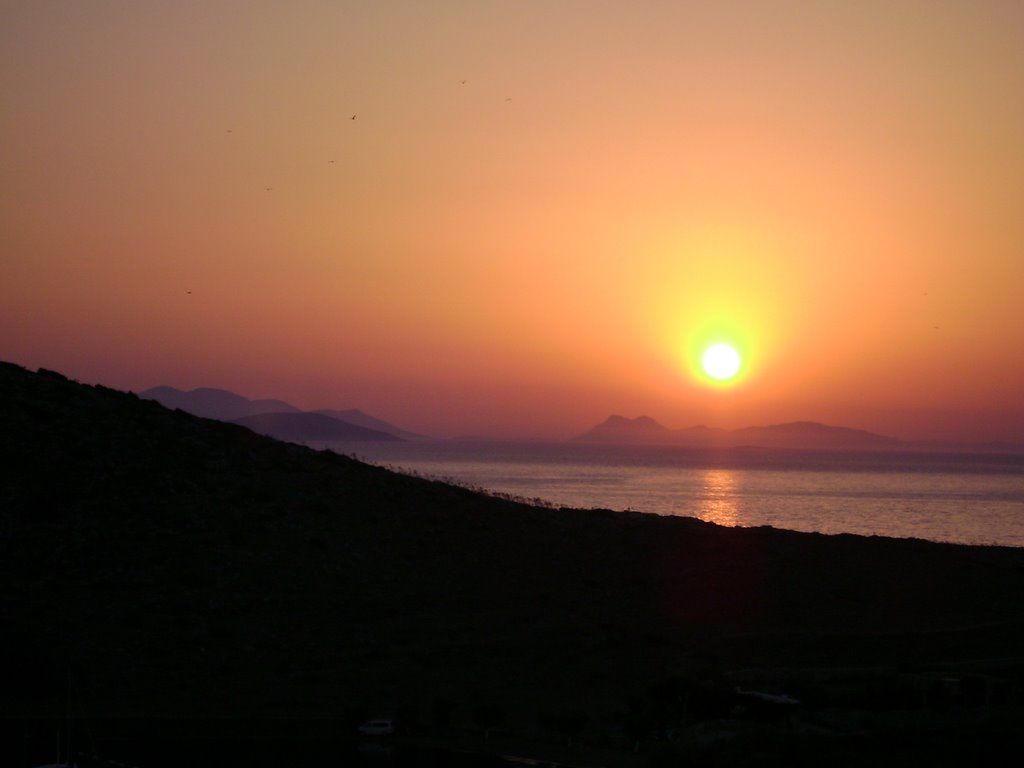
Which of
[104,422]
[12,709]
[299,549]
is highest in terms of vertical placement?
[104,422]

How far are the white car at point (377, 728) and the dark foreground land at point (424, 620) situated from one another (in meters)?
0.36

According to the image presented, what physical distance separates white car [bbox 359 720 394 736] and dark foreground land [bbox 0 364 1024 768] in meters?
0.36

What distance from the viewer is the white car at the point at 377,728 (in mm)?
19969

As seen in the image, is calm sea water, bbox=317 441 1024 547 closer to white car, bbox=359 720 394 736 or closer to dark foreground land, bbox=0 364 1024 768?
dark foreground land, bbox=0 364 1024 768

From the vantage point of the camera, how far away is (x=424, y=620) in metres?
30.9

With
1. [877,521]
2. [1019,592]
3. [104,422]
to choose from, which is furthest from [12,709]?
[877,521]

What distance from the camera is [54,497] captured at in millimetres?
34969

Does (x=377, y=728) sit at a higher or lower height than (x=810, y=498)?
lower

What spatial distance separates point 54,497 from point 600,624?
17.9 meters

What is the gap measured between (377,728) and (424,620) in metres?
10.8

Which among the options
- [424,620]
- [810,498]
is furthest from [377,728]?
[810,498]

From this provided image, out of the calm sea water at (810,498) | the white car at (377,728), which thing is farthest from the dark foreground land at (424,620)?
the calm sea water at (810,498)

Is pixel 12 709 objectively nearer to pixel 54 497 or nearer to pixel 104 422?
pixel 54 497

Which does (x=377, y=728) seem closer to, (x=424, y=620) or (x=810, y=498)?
(x=424, y=620)
